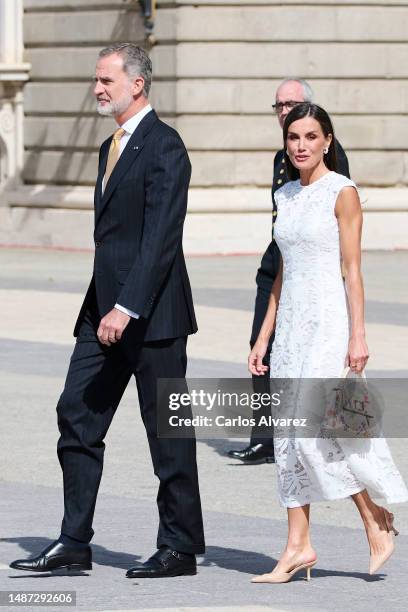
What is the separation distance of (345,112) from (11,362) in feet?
36.6

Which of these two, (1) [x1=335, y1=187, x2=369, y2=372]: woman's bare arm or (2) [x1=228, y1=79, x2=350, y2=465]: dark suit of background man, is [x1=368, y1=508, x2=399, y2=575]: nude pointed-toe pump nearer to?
(1) [x1=335, y1=187, x2=369, y2=372]: woman's bare arm

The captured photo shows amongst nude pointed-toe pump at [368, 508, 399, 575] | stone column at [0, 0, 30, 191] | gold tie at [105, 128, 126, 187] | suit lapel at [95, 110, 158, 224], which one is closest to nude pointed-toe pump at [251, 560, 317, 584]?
nude pointed-toe pump at [368, 508, 399, 575]

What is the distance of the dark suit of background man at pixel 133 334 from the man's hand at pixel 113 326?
4 cm

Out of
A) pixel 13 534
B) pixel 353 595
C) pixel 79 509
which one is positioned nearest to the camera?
pixel 353 595

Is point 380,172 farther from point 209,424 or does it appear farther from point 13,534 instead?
point 13,534

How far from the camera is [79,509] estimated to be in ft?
22.2

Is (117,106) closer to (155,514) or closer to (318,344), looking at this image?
(318,344)

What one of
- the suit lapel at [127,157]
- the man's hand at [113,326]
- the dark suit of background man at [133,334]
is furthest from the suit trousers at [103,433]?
the suit lapel at [127,157]

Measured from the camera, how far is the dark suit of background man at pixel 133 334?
6.65m

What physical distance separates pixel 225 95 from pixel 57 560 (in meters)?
16.5

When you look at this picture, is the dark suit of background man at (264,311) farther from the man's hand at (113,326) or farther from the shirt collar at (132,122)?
the man's hand at (113,326)

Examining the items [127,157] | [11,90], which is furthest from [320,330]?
[11,90]

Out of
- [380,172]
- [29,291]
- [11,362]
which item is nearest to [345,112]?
[380,172]

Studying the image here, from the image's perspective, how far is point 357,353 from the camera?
650 centimetres
